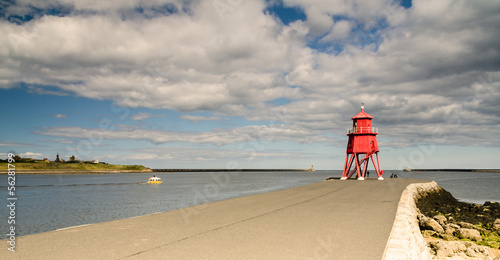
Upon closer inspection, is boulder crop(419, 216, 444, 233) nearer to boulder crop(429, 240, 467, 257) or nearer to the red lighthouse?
boulder crop(429, 240, 467, 257)

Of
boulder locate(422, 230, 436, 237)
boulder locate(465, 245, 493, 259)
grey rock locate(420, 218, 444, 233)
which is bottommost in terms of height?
boulder locate(422, 230, 436, 237)

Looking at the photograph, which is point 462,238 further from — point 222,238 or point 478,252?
point 222,238

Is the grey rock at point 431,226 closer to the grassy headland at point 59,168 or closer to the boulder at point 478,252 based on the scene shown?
the boulder at point 478,252

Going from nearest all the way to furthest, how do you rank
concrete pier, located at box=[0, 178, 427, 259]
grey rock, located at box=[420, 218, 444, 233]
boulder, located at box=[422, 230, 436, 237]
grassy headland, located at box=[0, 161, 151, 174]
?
concrete pier, located at box=[0, 178, 427, 259] → boulder, located at box=[422, 230, 436, 237] → grey rock, located at box=[420, 218, 444, 233] → grassy headland, located at box=[0, 161, 151, 174]

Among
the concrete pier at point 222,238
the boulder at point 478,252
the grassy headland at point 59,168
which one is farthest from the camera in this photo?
the grassy headland at point 59,168

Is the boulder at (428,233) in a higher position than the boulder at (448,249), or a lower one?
lower

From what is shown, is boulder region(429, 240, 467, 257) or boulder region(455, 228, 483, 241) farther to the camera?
boulder region(455, 228, 483, 241)

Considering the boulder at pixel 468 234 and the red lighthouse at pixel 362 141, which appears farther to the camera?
the red lighthouse at pixel 362 141

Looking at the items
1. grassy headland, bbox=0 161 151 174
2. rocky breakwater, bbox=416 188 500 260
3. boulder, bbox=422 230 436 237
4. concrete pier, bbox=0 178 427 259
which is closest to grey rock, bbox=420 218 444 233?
rocky breakwater, bbox=416 188 500 260

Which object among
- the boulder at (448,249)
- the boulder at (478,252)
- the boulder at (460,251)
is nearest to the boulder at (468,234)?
the boulder at (460,251)

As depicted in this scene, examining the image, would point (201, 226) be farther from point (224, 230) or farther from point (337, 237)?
point (337, 237)

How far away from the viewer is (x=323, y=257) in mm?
7199

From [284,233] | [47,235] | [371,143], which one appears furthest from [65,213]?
[371,143]

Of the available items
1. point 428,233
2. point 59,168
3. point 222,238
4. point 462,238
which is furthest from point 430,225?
point 59,168
